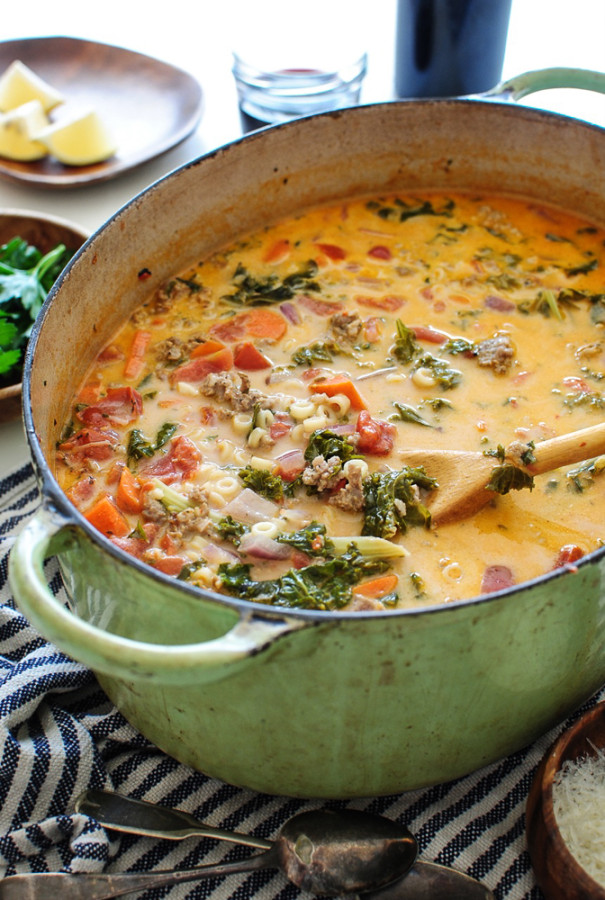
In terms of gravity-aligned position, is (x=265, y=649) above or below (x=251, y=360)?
above

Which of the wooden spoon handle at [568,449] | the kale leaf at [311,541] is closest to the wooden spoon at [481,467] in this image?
the wooden spoon handle at [568,449]

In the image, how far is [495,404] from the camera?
2836mm

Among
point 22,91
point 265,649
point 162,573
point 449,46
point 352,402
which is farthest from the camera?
point 22,91

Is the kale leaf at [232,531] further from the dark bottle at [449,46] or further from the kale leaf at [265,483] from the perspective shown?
the dark bottle at [449,46]

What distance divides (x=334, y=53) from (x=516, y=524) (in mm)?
2618

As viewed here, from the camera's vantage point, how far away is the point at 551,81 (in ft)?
11.0

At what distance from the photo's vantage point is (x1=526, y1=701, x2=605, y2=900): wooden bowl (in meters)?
2.04

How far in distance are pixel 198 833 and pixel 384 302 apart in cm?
177

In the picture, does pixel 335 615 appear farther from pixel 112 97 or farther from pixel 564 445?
pixel 112 97

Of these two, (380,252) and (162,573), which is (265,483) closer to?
(162,573)

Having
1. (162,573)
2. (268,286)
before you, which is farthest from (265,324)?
(162,573)

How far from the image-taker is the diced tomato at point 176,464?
2660 mm

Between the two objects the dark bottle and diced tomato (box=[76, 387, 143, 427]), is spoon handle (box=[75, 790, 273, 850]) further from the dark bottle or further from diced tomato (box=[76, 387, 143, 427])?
the dark bottle

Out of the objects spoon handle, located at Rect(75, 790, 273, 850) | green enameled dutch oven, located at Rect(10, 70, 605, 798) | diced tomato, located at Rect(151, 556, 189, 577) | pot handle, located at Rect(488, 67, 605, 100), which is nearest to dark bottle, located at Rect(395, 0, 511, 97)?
pot handle, located at Rect(488, 67, 605, 100)
